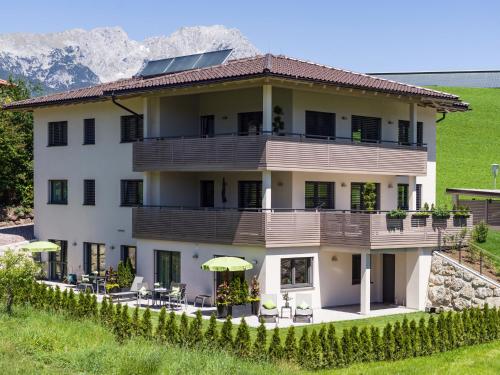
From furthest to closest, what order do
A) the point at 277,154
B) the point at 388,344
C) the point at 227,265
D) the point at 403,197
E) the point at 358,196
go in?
the point at 403,197 → the point at 358,196 → the point at 277,154 → the point at 227,265 → the point at 388,344

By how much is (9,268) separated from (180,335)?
7.87 m

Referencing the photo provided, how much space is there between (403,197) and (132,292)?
12.7 meters

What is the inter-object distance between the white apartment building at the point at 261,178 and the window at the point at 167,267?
0.18ft

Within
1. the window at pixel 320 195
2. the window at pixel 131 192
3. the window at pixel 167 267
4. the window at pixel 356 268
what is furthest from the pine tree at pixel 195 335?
the window at pixel 131 192

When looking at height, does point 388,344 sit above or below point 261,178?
below

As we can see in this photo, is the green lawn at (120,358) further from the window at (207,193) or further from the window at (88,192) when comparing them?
the window at (88,192)

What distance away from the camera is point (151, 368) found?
64.5 ft

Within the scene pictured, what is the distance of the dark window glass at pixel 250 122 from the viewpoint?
34156mm

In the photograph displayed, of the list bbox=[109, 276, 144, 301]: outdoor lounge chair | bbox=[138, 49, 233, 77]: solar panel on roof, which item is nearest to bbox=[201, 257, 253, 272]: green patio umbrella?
bbox=[109, 276, 144, 301]: outdoor lounge chair

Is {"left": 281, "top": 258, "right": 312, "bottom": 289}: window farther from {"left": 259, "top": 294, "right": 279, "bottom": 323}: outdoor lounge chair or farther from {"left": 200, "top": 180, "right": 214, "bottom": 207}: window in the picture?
{"left": 200, "top": 180, "right": 214, "bottom": 207}: window

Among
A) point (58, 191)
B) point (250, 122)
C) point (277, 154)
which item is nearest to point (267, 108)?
point (277, 154)

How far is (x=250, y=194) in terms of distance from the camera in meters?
34.4

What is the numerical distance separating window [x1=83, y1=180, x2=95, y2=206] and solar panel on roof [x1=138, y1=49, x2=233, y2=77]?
6.06 metres

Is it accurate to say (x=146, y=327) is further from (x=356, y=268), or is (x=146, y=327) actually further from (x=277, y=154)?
(x=356, y=268)
